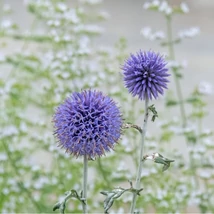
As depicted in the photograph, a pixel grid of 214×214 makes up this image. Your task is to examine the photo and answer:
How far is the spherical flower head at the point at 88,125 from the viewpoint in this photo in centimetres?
70

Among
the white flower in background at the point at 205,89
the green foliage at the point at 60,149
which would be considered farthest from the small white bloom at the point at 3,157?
the white flower in background at the point at 205,89

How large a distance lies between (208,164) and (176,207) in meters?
0.18

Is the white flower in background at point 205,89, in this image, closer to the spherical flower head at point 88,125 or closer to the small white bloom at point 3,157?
the small white bloom at point 3,157

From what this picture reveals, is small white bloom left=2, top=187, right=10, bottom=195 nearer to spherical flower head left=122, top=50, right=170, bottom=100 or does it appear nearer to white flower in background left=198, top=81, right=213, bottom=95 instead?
white flower in background left=198, top=81, right=213, bottom=95

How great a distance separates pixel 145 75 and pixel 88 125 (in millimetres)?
89

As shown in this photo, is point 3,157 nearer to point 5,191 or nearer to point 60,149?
point 5,191

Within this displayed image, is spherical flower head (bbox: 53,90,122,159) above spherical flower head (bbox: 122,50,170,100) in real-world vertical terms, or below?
below

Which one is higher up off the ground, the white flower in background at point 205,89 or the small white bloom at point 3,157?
the white flower in background at point 205,89

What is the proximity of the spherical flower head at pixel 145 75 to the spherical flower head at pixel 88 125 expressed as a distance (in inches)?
1.4

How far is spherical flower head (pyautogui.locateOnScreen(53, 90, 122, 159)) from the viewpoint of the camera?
0.70m

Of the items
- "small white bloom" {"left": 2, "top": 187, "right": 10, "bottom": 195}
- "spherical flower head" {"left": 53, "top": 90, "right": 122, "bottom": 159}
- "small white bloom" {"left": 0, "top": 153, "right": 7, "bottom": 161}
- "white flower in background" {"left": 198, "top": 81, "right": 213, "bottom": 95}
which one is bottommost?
"small white bloom" {"left": 2, "top": 187, "right": 10, "bottom": 195}

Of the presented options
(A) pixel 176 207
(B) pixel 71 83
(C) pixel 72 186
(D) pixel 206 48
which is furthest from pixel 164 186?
(D) pixel 206 48

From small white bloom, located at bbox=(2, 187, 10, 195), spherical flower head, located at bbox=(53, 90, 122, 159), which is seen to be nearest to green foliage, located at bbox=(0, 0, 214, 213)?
small white bloom, located at bbox=(2, 187, 10, 195)

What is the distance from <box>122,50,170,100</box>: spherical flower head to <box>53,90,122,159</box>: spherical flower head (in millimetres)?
35
